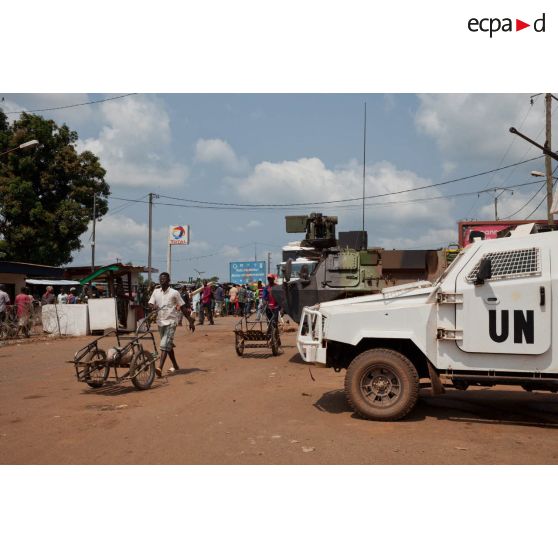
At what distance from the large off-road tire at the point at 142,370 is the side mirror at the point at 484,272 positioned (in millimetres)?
5213

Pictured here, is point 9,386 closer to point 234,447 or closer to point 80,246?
point 234,447

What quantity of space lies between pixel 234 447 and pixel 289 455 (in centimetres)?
61

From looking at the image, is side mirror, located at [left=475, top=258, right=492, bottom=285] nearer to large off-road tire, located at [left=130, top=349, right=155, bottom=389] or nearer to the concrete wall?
large off-road tire, located at [left=130, top=349, right=155, bottom=389]

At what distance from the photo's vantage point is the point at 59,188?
32.3m

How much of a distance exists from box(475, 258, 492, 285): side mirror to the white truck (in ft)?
0.04

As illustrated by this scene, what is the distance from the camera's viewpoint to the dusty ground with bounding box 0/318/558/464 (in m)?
5.27

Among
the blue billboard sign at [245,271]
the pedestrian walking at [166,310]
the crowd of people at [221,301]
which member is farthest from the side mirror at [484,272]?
the blue billboard sign at [245,271]

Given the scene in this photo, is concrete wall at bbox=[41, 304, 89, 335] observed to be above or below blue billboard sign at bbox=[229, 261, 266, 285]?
below

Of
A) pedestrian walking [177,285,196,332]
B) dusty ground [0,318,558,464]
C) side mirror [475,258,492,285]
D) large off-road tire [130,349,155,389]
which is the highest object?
side mirror [475,258,492,285]

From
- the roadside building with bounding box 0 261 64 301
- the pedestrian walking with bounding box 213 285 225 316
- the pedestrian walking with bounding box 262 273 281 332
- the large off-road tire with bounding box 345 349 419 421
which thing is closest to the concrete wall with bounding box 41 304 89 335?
the roadside building with bounding box 0 261 64 301

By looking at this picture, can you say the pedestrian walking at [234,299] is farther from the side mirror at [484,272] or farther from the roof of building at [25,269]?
the side mirror at [484,272]

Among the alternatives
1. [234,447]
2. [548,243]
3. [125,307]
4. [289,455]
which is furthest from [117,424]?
[125,307]

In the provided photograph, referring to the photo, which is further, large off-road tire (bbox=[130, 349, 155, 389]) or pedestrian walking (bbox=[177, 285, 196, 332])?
pedestrian walking (bbox=[177, 285, 196, 332])

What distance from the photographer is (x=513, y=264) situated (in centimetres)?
634
